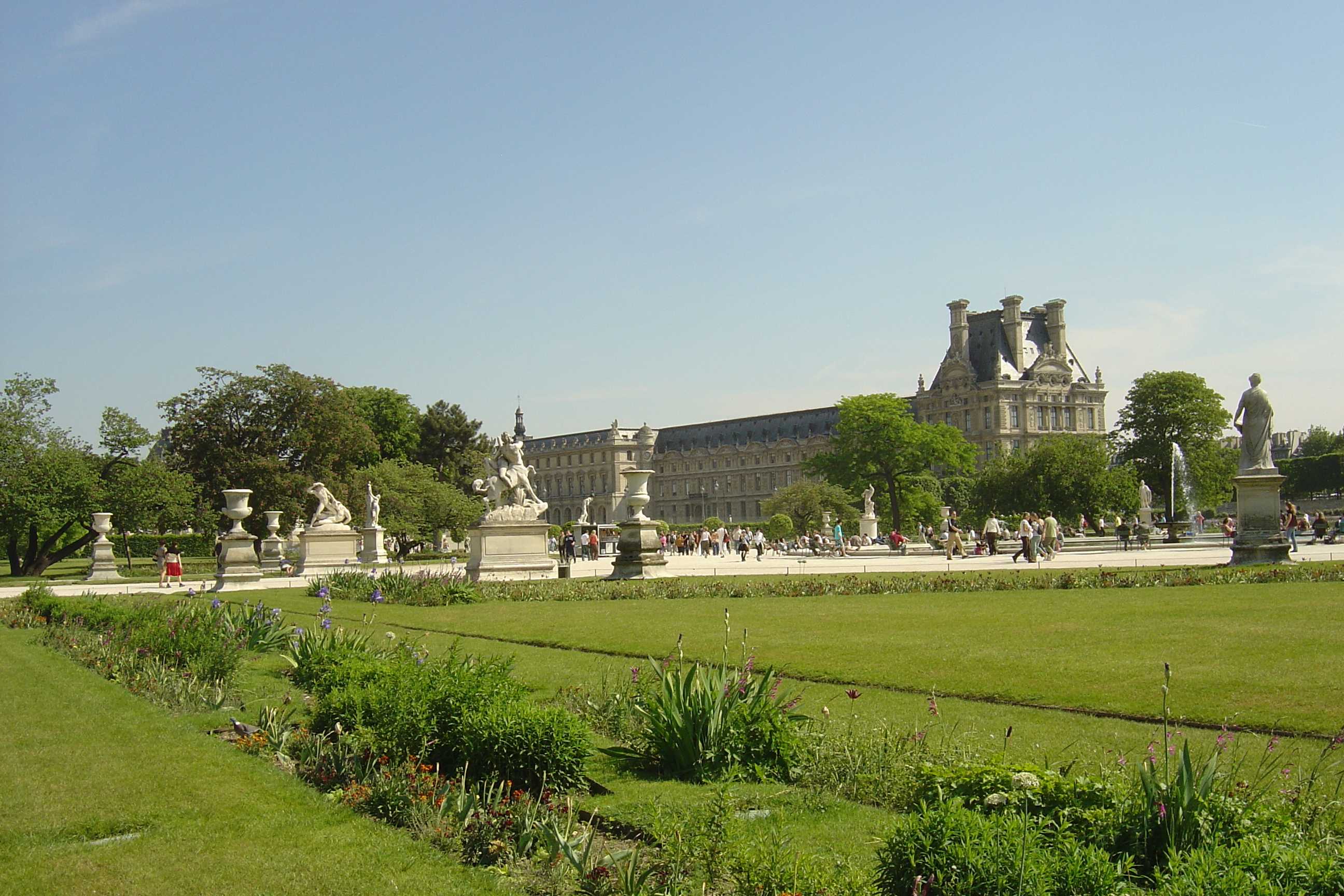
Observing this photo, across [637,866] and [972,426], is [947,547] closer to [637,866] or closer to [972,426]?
[637,866]

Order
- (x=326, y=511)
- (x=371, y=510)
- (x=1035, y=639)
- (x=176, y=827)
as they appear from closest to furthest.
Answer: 1. (x=176, y=827)
2. (x=1035, y=639)
3. (x=326, y=511)
4. (x=371, y=510)

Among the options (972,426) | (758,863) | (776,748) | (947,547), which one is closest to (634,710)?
(776,748)

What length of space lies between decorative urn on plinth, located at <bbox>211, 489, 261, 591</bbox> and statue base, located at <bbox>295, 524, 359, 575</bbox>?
7283mm

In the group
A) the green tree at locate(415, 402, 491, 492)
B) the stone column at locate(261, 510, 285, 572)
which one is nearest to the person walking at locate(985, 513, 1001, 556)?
the stone column at locate(261, 510, 285, 572)

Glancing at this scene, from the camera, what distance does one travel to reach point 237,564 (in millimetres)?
27297

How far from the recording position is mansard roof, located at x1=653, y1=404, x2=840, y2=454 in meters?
130

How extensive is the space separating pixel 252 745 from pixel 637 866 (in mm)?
3888

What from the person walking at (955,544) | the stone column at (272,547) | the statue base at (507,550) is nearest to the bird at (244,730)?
the statue base at (507,550)

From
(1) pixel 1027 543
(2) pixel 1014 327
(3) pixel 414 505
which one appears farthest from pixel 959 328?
(1) pixel 1027 543

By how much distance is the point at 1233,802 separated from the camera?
4.26 meters

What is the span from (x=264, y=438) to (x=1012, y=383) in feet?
253

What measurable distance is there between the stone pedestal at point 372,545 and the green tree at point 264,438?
17.0 feet

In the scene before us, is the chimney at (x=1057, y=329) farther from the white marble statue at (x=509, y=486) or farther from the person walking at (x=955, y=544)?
the white marble statue at (x=509, y=486)

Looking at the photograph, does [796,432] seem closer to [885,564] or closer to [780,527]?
[780,527]
